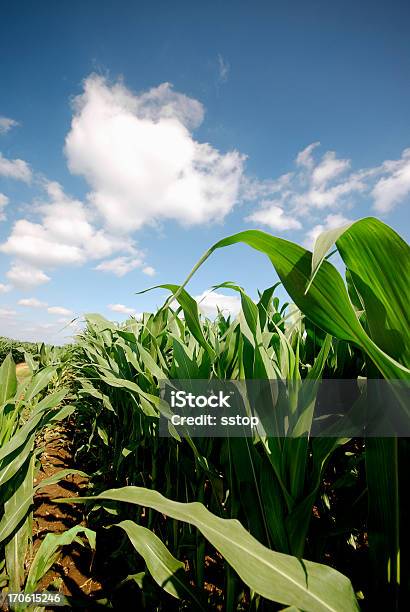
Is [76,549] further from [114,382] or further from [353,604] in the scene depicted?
[353,604]

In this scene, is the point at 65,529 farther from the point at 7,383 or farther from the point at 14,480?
the point at 7,383

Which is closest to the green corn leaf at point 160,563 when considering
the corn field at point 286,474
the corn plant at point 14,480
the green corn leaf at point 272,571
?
the corn field at point 286,474

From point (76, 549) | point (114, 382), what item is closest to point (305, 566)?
point (114, 382)

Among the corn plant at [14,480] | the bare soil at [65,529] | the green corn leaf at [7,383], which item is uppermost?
the green corn leaf at [7,383]

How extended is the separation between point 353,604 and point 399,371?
315mm

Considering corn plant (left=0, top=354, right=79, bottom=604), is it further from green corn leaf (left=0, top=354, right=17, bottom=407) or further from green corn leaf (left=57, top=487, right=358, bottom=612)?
green corn leaf (left=57, top=487, right=358, bottom=612)

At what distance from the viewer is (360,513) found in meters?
0.68

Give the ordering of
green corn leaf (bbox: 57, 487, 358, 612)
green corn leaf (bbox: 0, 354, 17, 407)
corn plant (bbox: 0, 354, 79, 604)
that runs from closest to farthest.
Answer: green corn leaf (bbox: 57, 487, 358, 612)
corn plant (bbox: 0, 354, 79, 604)
green corn leaf (bbox: 0, 354, 17, 407)

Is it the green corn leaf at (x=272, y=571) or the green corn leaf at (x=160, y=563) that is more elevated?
the green corn leaf at (x=272, y=571)

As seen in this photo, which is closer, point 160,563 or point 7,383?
point 160,563

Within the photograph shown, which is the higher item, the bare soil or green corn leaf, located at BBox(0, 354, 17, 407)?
green corn leaf, located at BBox(0, 354, 17, 407)

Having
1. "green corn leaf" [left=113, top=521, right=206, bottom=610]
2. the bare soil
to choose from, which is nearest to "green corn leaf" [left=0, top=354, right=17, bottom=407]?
the bare soil

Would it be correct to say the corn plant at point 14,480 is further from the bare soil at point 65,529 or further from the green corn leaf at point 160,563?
the green corn leaf at point 160,563

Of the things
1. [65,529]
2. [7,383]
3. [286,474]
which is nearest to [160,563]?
[286,474]
